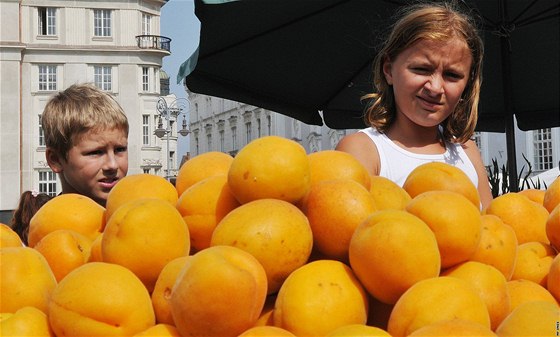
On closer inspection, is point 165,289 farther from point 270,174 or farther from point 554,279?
point 554,279

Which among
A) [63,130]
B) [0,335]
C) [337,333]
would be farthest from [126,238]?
[63,130]

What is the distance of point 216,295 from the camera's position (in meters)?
0.77

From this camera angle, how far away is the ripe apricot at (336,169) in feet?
3.66

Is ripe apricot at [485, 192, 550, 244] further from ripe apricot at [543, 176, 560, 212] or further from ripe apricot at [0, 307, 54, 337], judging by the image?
ripe apricot at [0, 307, 54, 337]

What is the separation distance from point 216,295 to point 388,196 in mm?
437

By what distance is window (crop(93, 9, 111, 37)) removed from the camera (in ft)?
129

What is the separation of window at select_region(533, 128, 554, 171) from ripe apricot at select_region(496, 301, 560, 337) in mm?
27527

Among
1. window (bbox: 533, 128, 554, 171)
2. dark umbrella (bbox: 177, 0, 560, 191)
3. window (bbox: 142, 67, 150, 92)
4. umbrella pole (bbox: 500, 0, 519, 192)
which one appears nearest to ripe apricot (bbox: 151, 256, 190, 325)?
dark umbrella (bbox: 177, 0, 560, 191)

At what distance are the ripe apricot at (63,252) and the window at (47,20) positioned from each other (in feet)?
136

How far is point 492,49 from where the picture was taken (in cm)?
427

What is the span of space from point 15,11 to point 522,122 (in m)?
38.2

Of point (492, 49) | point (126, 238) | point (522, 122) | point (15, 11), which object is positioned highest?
point (15, 11)

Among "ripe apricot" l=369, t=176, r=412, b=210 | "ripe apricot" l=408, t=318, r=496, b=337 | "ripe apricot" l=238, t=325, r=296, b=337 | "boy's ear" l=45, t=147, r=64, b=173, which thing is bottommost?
"ripe apricot" l=238, t=325, r=296, b=337

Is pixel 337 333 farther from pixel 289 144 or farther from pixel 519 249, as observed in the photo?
pixel 519 249
